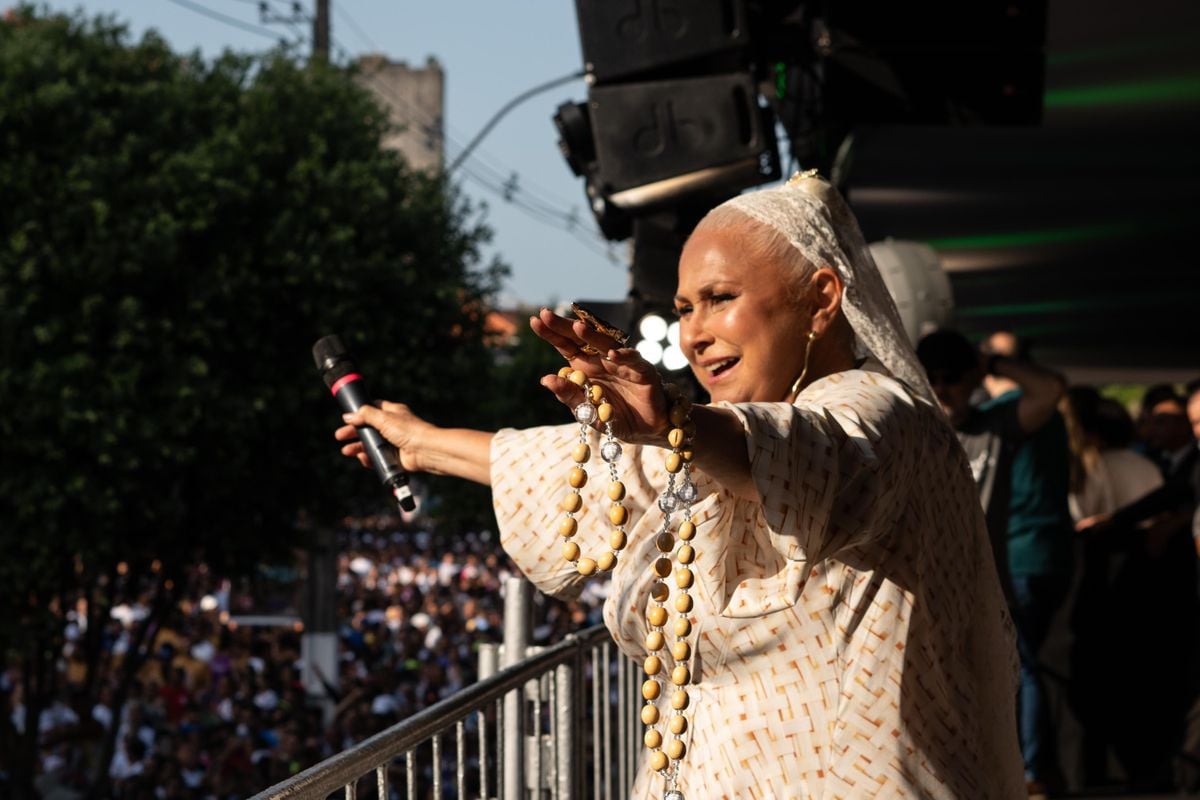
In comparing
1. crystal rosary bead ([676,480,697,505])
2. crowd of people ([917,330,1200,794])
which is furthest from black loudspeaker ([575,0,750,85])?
crystal rosary bead ([676,480,697,505])

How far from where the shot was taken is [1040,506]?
21.2ft

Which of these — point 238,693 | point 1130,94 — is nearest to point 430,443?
point 1130,94

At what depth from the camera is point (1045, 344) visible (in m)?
18.8

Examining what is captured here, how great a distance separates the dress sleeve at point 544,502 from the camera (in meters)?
2.52

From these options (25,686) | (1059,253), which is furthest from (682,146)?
(25,686)

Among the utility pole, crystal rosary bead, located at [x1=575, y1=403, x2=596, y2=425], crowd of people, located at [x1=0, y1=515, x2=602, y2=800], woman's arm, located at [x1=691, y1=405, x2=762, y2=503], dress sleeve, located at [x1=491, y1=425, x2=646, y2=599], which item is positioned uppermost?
the utility pole

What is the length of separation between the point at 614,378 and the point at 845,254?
670mm

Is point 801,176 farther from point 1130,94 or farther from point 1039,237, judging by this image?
point 1039,237

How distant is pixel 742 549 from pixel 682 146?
4131mm

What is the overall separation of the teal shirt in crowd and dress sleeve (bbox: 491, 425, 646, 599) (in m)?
4.18

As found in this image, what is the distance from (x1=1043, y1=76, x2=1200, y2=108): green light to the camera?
8.30m

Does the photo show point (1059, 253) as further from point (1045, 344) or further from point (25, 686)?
point (25, 686)

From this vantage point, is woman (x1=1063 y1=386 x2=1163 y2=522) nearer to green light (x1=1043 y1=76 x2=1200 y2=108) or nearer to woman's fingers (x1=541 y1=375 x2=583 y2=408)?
green light (x1=1043 y1=76 x2=1200 y2=108)

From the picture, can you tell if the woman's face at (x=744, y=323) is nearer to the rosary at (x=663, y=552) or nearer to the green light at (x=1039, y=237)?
the rosary at (x=663, y=552)
